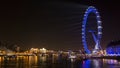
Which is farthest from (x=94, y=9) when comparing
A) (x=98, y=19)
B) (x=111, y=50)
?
(x=111, y=50)

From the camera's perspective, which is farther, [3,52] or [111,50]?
[3,52]

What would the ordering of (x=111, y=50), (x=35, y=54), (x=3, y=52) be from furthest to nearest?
(x=35, y=54), (x=3, y=52), (x=111, y=50)

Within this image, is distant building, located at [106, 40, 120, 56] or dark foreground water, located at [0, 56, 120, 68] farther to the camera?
distant building, located at [106, 40, 120, 56]

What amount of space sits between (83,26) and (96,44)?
538 cm

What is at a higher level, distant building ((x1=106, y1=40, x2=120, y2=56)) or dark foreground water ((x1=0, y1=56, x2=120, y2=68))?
distant building ((x1=106, y1=40, x2=120, y2=56))

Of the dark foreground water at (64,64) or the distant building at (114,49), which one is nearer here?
the dark foreground water at (64,64)

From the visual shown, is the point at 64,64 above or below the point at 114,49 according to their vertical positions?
below

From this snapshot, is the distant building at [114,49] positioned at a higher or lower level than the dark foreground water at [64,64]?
higher

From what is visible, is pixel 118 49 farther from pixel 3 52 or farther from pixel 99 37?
pixel 3 52

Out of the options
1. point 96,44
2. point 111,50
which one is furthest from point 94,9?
point 111,50

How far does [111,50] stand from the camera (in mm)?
129750

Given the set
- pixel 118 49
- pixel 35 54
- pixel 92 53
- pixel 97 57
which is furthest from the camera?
pixel 35 54

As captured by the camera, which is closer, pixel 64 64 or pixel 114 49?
pixel 64 64

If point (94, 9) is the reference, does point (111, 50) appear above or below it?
below
